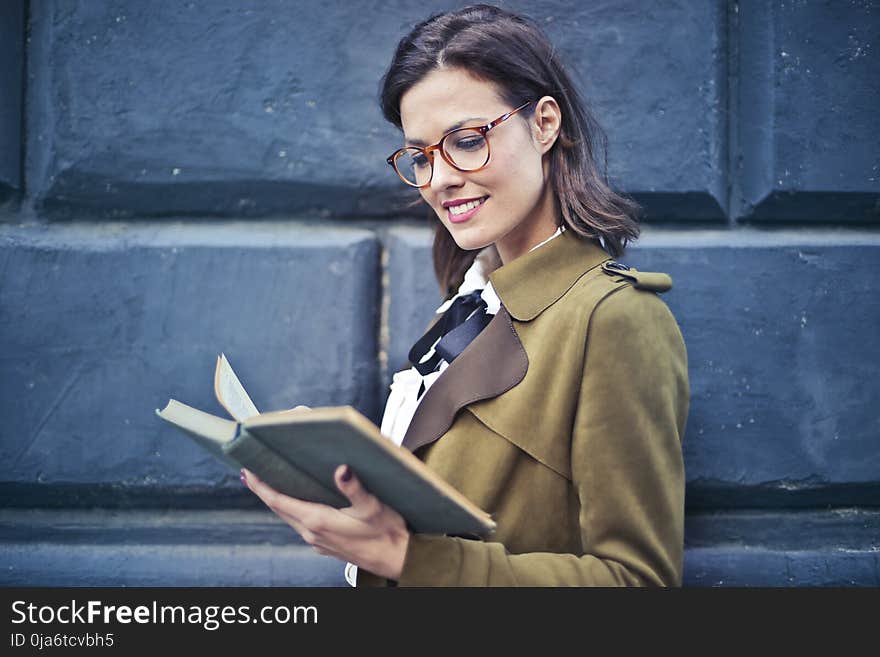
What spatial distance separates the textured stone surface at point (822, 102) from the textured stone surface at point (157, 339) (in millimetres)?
1013

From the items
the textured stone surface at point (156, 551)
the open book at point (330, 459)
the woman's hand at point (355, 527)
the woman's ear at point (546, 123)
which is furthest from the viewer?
the textured stone surface at point (156, 551)

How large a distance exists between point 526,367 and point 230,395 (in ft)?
1.43

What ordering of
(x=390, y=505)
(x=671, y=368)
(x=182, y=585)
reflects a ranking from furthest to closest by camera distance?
(x=182, y=585) → (x=671, y=368) → (x=390, y=505)

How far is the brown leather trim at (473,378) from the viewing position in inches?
44.1

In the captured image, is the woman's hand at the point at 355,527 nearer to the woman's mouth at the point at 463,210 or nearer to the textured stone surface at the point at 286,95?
the woman's mouth at the point at 463,210

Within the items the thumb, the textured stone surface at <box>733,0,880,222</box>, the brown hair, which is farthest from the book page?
the textured stone surface at <box>733,0,880,222</box>

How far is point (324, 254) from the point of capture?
70.3 inches

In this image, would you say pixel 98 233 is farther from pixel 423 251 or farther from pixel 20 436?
pixel 423 251

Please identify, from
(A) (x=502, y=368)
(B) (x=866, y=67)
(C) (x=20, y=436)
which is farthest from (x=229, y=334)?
(B) (x=866, y=67)

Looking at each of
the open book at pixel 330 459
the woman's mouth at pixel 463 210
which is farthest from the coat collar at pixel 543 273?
the open book at pixel 330 459

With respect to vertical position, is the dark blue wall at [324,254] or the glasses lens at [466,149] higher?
the glasses lens at [466,149]

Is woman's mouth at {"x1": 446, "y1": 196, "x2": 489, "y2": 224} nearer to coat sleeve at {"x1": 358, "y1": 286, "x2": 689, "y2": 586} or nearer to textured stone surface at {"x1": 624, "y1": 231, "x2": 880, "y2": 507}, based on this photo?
coat sleeve at {"x1": 358, "y1": 286, "x2": 689, "y2": 586}

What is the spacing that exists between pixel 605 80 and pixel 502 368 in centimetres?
99

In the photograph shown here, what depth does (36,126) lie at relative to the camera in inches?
71.7
